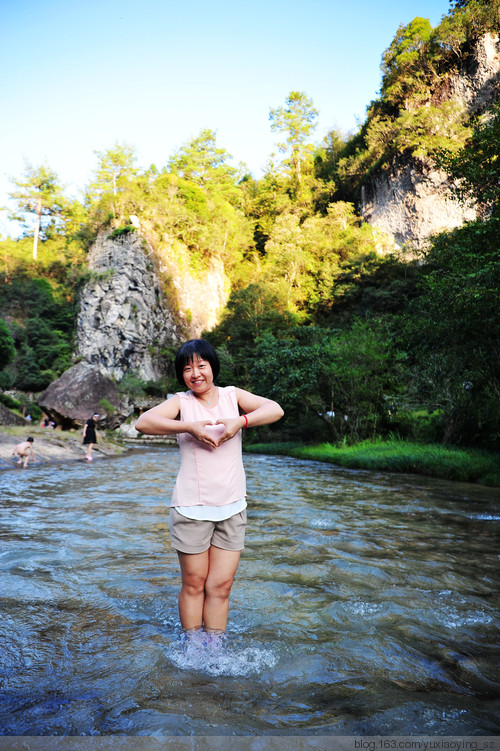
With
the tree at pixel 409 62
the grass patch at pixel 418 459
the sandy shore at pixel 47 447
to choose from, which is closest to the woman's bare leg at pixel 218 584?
the grass patch at pixel 418 459

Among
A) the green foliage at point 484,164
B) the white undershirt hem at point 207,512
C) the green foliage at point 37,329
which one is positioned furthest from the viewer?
the green foliage at point 37,329

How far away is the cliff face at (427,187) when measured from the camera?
2991 centimetres

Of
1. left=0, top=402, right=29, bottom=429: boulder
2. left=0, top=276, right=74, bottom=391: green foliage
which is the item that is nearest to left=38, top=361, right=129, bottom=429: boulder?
left=0, top=402, right=29, bottom=429: boulder

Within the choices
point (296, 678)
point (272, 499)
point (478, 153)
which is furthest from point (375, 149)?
point (296, 678)

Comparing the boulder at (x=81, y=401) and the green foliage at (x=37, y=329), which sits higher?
the green foliage at (x=37, y=329)

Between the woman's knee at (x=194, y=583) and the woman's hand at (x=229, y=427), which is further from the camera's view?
the woman's knee at (x=194, y=583)

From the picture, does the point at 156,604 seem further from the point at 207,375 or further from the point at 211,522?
the point at 207,375

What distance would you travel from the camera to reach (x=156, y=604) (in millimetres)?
3332

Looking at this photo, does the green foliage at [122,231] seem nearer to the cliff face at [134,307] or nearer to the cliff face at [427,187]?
the cliff face at [134,307]

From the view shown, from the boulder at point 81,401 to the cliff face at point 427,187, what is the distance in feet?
75.2

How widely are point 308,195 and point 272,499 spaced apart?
38.8m

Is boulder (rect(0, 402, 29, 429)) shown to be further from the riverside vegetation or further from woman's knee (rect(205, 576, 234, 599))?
woman's knee (rect(205, 576, 234, 599))

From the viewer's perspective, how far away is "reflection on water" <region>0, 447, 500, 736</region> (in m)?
1.98

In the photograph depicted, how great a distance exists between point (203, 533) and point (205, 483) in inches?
10.9
